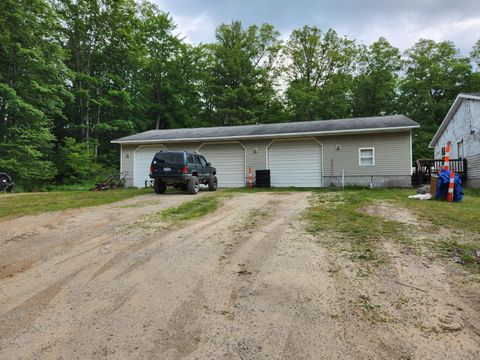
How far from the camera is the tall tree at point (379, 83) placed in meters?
26.2

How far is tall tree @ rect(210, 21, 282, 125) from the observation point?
26.1 meters

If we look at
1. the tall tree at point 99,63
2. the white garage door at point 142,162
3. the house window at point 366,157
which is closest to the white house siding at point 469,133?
the house window at point 366,157

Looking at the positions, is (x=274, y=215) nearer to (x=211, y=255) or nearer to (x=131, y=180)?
(x=211, y=255)

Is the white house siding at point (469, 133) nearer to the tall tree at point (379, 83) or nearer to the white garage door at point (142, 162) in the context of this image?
the tall tree at point (379, 83)

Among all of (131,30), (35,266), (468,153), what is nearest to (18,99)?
(131,30)

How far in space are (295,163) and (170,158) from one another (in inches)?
273

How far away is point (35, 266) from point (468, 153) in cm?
1786

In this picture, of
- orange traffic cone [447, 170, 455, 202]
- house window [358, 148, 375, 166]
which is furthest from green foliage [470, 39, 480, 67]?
orange traffic cone [447, 170, 455, 202]

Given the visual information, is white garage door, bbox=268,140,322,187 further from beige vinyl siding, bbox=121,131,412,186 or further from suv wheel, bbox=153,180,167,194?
suv wheel, bbox=153,180,167,194

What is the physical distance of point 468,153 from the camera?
13555 millimetres

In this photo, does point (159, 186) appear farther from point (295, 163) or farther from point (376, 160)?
point (376, 160)

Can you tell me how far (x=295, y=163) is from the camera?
14.1 meters

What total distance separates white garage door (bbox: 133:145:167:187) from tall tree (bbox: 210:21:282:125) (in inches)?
458

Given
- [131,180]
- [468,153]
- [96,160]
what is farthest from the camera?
[96,160]
